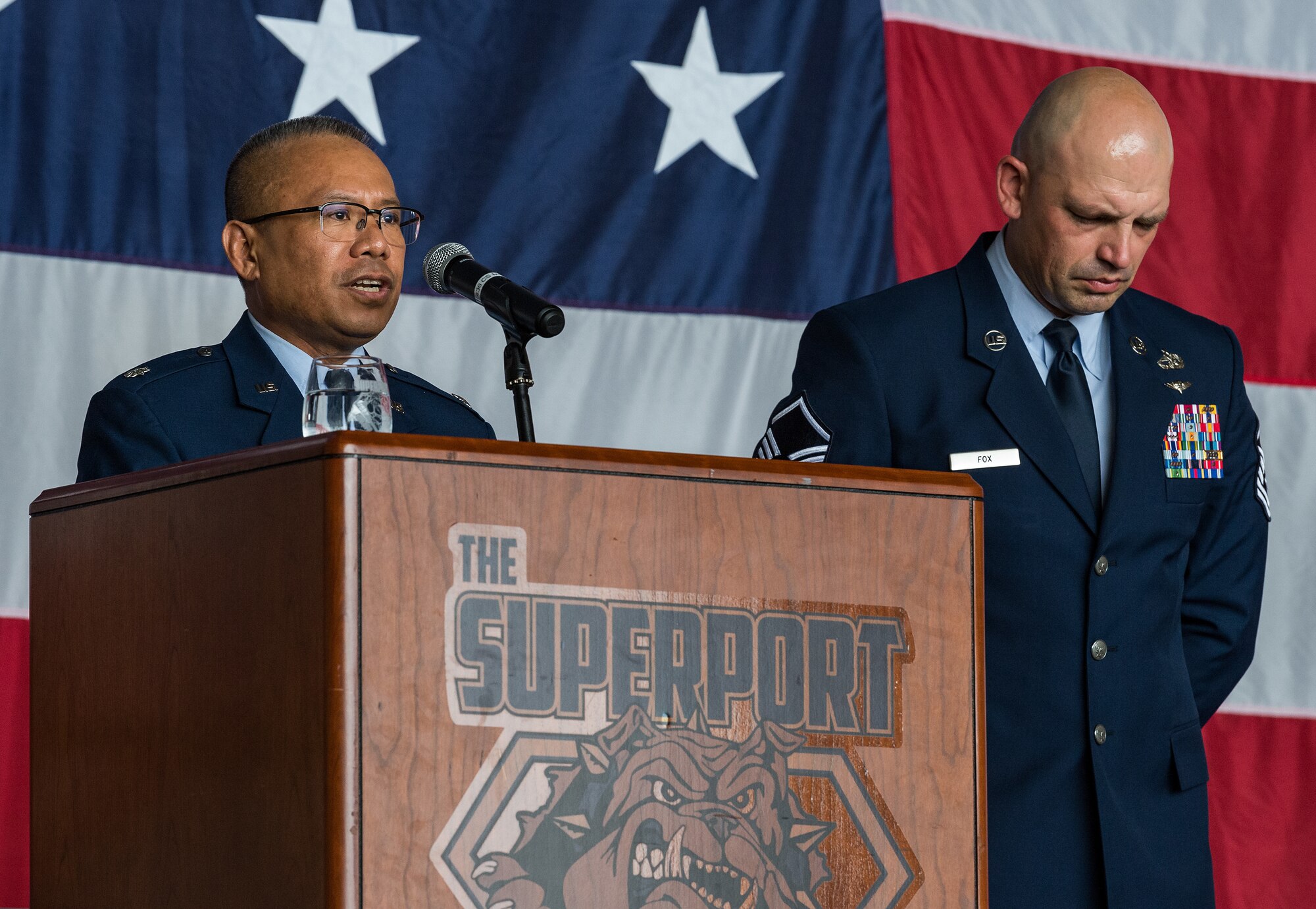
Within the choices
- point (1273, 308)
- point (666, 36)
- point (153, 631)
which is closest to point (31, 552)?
point (153, 631)

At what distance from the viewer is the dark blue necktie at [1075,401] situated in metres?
2.03

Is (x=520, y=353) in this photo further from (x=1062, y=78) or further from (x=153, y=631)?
(x=1062, y=78)

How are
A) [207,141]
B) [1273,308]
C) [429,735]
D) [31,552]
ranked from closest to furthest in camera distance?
[429,735], [31,552], [207,141], [1273,308]

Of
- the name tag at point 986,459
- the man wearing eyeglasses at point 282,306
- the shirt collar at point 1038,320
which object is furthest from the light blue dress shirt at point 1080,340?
the man wearing eyeglasses at point 282,306

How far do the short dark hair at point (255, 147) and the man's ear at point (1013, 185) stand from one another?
76cm

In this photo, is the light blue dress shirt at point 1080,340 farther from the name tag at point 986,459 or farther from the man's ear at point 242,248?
the man's ear at point 242,248

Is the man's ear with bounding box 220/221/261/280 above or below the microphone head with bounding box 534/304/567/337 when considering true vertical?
above

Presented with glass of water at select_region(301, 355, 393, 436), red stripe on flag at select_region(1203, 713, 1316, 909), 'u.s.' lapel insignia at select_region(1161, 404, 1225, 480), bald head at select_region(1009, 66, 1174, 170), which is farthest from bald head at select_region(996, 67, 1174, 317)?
red stripe on flag at select_region(1203, 713, 1316, 909)

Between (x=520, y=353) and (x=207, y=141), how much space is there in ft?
4.65

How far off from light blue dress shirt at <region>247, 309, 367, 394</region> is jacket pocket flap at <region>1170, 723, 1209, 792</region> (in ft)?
3.41

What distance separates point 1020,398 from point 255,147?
927 millimetres

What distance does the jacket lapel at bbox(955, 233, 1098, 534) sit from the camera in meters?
1.99

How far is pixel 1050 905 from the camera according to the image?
1937 millimetres

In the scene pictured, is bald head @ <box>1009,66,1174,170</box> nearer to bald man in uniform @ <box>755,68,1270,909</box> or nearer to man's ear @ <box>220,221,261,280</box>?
bald man in uniform @ <box>755,68,1270,909</box>
